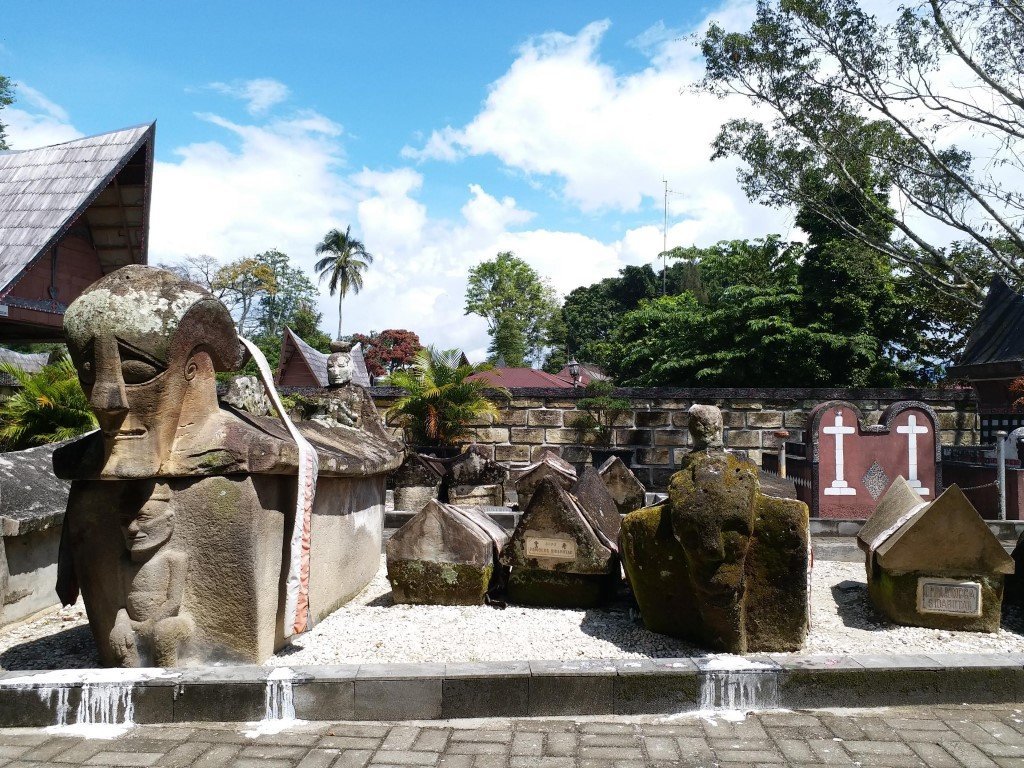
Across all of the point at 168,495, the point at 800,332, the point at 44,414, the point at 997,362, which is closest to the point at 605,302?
the point at 800,332

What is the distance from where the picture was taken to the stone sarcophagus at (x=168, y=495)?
11.7ft

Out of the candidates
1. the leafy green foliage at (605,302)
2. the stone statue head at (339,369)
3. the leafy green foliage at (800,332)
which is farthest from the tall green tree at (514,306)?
the stone statue head at (339,369)

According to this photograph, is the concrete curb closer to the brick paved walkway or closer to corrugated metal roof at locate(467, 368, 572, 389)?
the brick paved walkway

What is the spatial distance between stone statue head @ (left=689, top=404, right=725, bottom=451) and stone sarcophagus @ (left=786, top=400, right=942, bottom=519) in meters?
4.54

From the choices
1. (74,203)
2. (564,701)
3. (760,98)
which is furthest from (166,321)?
(760,98)

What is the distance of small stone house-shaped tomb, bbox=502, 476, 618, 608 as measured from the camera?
4.97 metres

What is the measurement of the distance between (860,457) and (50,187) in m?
10.6

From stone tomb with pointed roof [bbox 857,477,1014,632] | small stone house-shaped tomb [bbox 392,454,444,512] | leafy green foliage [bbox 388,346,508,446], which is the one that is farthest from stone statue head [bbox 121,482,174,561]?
leafy green foliage [bbox 388,346,508,446]

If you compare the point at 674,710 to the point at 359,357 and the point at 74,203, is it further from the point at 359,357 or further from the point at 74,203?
the point at 359,357

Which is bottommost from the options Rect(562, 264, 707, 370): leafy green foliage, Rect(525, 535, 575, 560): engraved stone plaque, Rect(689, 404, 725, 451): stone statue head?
Rect(525, 535, 575, 560): engraved stone plaque

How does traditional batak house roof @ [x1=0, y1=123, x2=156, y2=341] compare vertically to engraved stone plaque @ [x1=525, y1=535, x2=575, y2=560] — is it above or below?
above

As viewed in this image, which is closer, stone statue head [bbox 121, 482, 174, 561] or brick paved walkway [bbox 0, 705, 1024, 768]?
brick paved walkway [bbox 0, 705, 1024, 768]

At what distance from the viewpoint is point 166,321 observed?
361cm

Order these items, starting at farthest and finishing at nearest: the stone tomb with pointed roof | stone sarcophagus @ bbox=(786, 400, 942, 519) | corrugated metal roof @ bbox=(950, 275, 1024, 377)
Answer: corrugated metal roof @ bbox=(950, 275, 1024, 377)
stone sarcophagus @ bbox=(786, 400, 942, 519)
the stone tomb with pointed roof
